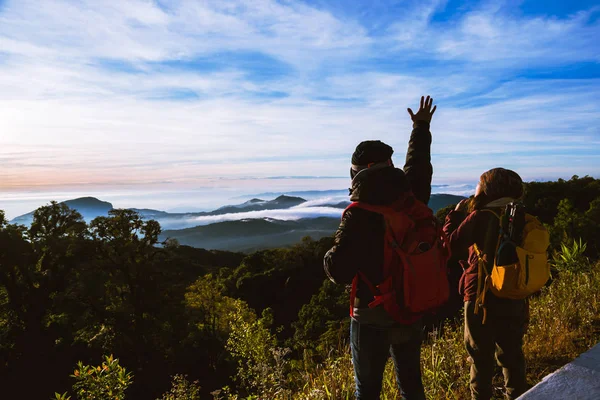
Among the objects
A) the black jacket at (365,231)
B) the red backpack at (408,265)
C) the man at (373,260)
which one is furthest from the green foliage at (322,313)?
the black jacket at (365,231)

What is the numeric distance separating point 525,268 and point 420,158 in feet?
3.01

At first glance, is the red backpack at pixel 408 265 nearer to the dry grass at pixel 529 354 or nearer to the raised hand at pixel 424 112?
the raised hand at pixel 424 112

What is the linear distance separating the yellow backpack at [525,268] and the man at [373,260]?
0.62m

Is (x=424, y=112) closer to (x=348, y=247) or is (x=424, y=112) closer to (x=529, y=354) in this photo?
(x=348, y=247)

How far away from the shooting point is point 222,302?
116 feet

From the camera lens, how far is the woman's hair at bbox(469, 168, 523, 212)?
246 cm

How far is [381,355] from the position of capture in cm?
212

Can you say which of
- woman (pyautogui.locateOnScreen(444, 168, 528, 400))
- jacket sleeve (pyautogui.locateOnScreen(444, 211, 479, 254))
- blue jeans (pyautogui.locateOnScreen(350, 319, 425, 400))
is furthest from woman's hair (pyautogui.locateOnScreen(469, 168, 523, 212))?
blue jeans (pyautogui.locateOnScreen(350, 319, 425, 400))

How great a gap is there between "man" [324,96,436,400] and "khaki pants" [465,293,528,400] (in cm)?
61

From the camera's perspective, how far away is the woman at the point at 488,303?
2479 millimetres

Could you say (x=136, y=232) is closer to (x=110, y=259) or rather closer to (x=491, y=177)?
(x=110, y=259)

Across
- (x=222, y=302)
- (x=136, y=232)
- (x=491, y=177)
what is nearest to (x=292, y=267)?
(x=222, y=302)

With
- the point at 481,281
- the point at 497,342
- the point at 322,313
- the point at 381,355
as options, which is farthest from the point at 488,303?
the point at 322,313

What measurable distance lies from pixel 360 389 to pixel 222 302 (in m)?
34.9
